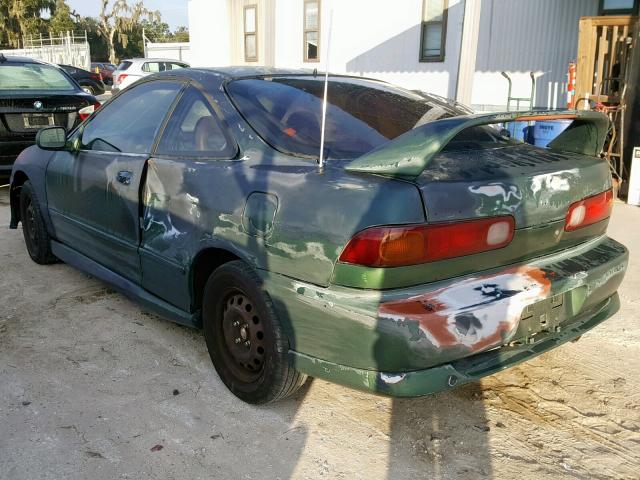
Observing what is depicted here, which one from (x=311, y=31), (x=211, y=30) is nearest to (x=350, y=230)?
(x=311, y=31)

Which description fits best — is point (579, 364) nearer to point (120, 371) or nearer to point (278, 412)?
point (278, 412)

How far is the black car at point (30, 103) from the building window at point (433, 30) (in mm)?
6554

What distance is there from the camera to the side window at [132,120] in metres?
3.34

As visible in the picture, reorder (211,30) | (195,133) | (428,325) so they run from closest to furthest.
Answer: (428,325) < (195,133) < (211,30)

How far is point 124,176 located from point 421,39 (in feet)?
30.8

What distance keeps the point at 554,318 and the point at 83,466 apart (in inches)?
78.6

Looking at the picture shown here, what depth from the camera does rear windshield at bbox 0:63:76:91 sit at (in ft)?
23.8

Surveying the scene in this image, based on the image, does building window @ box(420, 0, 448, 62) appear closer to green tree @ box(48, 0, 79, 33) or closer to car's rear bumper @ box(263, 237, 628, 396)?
car's rear bumper @ box(263, 237, 628, 396)

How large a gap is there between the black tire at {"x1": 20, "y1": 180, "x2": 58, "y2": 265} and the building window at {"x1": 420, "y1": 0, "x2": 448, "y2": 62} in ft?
28.1

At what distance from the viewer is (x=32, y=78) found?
7543mm

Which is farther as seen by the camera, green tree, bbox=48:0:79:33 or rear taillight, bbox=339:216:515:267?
green tree, bbox=48:0:79:33

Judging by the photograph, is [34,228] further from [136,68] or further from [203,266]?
[136,68]

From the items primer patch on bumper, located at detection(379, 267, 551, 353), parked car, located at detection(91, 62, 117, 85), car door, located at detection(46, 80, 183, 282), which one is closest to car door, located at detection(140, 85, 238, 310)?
car door, located at detection(46, 80, 183, 282)

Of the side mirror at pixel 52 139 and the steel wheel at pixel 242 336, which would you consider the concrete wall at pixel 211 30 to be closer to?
the side mirror at pixel 52 139
